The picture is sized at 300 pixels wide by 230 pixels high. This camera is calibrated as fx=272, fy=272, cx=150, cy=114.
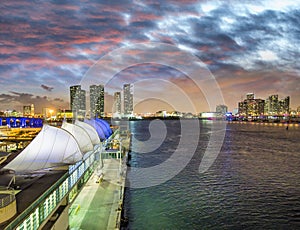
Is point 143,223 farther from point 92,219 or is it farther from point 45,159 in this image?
point 45,159

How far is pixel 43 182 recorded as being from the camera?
482 inches

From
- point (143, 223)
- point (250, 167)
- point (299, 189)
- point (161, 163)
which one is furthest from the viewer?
point (161, 163)

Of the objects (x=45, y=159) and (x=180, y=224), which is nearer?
(x=45, y=159)

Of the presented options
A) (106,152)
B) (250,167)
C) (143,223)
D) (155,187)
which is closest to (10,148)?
(106,152)

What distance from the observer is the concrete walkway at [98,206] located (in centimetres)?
1489

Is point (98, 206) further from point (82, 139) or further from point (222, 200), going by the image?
point (222, 200)

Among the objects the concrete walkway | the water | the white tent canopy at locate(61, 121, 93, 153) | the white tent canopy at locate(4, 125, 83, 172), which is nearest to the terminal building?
the white tent canopy at locate(4, 125, 83, 172)

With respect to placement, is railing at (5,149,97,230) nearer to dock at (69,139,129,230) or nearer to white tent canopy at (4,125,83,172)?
white tent canopy at (4,125,83,172)

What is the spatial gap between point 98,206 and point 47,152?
15.4 ft

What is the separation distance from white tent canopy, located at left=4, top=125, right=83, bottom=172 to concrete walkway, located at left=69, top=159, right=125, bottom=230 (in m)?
3.08

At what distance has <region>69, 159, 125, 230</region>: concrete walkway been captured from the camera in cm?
1489

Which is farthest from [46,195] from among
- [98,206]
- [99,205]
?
[99,205]

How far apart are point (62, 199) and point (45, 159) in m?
4.78

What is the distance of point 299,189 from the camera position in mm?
26078
